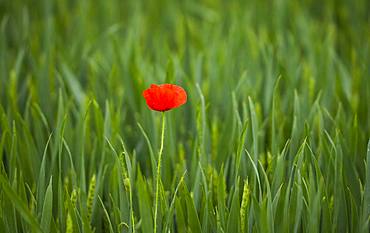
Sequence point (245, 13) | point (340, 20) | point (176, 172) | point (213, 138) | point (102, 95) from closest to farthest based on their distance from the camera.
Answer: point (176, 172) → point (213, 138) → point (102, 95) → point (245, 13) → point (340, 20)

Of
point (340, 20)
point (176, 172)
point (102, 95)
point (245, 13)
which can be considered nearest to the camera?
point (176, 172)

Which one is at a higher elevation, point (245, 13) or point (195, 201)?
point (245, 13)

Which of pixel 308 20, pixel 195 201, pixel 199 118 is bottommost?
pixel 195 201

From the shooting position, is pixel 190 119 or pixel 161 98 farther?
pixel 190 119

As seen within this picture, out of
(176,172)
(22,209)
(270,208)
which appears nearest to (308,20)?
(176,172)

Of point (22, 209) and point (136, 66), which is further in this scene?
point (136, 66)

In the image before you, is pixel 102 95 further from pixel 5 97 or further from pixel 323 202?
pixel 323 202

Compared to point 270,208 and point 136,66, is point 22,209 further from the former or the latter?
point 136,66

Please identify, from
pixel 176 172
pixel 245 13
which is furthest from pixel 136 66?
pixel 245 13
